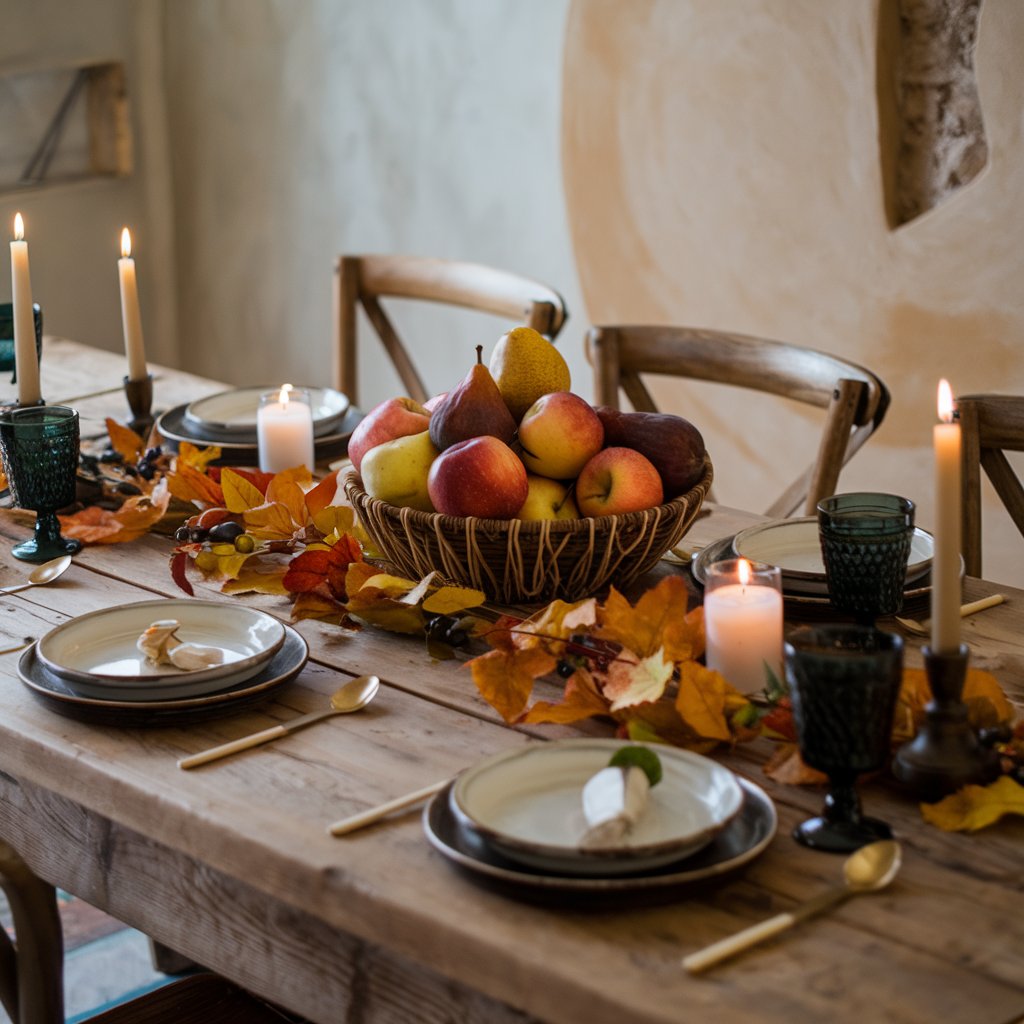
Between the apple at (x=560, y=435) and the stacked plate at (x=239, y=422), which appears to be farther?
the stacked plate at (x=239, y=422)

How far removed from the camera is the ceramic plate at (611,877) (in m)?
0.78

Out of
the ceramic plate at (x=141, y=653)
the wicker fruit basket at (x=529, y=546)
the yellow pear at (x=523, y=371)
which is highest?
the yellow pear at (x=523, y=371)

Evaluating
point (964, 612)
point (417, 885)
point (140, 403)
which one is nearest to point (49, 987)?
point (417, 885)

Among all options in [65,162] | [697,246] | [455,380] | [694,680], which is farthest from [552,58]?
[694,680]

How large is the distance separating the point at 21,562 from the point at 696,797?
33.0 inches

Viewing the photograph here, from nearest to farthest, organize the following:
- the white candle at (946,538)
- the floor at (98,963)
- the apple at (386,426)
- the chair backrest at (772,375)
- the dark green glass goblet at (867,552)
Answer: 1. the white candle at (946,538)
2. the dark green glass goblet at (867,552)
3. the apple at (386,426)
4. the chair backrest at (772,375)
5. the floor at (98,963)

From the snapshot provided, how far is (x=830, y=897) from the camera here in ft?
2.59

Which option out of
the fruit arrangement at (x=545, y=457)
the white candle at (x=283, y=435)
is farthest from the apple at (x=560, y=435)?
the white candle at (x=283, y=435)

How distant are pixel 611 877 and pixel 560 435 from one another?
51 cm

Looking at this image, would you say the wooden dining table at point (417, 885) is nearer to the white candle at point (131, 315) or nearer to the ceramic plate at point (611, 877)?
the ceramic plate at point (611, 877)

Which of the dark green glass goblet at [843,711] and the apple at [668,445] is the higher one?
the apple at [668,445]

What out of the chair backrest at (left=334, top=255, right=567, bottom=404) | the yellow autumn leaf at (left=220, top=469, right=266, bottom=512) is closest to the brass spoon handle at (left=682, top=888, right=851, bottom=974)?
the yellow autumn leaf at (left=220, top=469, right=266, bottom=512)

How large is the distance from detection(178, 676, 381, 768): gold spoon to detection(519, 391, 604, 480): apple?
26 cm

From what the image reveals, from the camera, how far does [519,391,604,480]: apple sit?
1.23 meters
